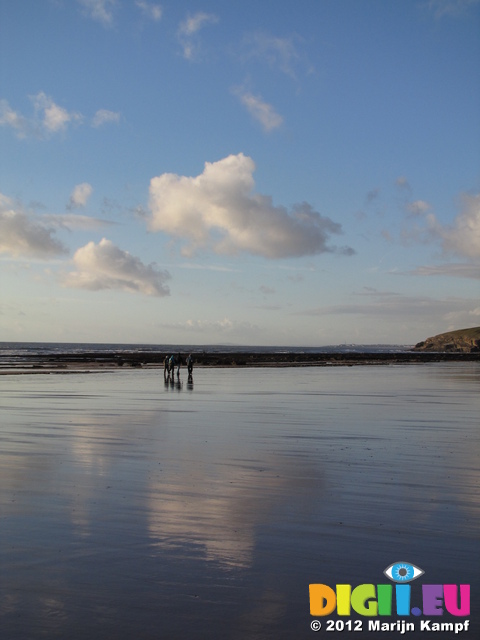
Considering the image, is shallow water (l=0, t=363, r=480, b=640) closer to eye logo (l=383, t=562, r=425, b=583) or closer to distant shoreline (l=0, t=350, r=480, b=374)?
eye logo (l=383, t=562, r=425, b=583)

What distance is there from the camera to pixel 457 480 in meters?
11.0

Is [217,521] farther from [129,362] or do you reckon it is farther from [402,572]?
[129,362]

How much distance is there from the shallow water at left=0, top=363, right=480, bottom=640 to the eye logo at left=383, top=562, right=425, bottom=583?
0.08 meters

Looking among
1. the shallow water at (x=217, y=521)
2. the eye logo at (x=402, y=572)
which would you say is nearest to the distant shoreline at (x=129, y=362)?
the shallow water at (x=217, y=521)

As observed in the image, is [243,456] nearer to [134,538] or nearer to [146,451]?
[146,451]

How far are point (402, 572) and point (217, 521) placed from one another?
272 centimetres

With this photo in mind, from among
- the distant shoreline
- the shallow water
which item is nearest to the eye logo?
the shallow water

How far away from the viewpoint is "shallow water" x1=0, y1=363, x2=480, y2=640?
5.70 meters

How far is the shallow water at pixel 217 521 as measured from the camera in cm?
570

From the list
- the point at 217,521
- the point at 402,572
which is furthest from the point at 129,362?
the point at 402,572

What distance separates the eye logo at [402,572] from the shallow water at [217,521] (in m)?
0.08

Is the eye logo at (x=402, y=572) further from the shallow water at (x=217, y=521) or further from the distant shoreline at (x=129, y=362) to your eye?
the distant shoreline at (x=129, y=362)

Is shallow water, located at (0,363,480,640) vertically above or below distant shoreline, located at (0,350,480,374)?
below

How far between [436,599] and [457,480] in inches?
212
